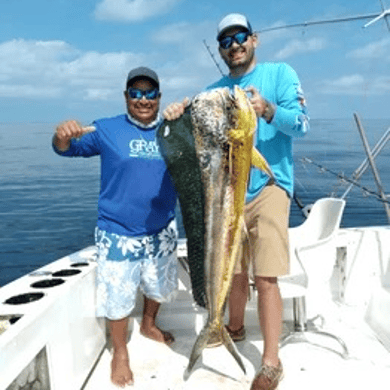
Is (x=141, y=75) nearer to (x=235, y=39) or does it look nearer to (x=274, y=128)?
(x=235, y=39)

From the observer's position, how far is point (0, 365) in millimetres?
1911

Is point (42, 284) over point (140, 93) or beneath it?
beneath

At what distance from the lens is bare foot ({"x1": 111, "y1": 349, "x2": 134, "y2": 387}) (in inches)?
118

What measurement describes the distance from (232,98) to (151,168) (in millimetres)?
978

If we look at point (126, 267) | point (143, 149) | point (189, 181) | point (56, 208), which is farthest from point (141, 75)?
point (56, 208)

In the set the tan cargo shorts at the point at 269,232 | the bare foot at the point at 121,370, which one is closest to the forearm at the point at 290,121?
the tan cargo shorts at the point at 269,232

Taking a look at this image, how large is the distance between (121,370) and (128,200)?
1161mm

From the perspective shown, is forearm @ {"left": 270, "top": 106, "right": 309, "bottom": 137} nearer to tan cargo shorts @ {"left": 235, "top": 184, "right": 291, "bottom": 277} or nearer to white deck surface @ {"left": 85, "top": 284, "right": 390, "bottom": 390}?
tan cargo shorts @ {"left": 235, "top": 184, "right": 291, "bottom": 277}

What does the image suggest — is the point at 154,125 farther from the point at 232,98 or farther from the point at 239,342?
the point at 239,342

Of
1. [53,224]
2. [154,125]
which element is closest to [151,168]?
[154,125]

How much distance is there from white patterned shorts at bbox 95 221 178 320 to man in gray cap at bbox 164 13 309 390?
0.56m

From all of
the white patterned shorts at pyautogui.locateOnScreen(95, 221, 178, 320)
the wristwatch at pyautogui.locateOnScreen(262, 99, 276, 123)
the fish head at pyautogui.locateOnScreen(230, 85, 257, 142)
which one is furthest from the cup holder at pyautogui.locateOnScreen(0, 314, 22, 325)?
the wristwatch at pyautogui.locateOnScreen(262, 99, 276, 123)

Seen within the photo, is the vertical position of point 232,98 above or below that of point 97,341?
above

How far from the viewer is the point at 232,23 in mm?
2771
